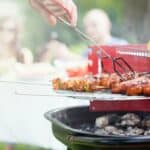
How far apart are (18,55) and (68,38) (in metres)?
0.20

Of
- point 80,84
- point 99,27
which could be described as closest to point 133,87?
point 80,84

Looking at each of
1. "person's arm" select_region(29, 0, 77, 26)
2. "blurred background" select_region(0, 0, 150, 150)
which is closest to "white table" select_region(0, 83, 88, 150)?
"blurred background" select_region(0, 0, 150, 150)

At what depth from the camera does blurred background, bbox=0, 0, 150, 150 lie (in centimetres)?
126

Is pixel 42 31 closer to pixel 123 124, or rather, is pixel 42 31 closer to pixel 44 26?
pixel 44 26

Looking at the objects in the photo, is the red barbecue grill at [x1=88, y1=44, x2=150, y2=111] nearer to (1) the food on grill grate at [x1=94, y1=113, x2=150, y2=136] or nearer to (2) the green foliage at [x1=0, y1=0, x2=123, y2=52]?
(1) the food on grill grate at [x1=94, y1=113, x2=150, y2=136]

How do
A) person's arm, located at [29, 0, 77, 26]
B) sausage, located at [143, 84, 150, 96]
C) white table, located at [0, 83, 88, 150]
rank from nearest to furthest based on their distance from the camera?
sausage, located at [143, 84, 150, 96] → person's arm, located at [29, 0, 77, 26] → white table, located at [0, 83, 88, 150]

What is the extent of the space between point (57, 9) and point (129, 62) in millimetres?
321

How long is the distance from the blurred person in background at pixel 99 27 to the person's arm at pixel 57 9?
0.21 feet

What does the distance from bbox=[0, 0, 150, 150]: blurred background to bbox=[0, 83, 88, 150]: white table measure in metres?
0.10

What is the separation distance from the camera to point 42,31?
49.9 inches

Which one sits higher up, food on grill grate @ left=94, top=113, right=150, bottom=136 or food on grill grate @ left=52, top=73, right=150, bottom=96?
food on grill grate @ left=52, top=73, right=150, bottom=96

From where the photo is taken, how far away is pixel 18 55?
127cm

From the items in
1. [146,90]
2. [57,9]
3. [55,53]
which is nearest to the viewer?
[146,90]

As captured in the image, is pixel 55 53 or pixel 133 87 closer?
pixel 133 87
